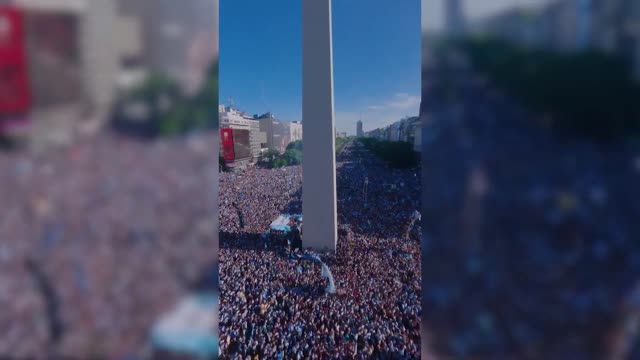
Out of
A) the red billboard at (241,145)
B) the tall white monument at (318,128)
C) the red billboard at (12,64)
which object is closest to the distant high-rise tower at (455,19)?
the red billboard at (12,64)

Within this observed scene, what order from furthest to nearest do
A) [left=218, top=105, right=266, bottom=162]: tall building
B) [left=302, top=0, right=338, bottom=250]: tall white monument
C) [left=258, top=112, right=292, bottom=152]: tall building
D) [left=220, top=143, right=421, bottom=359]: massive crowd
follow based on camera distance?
[left=258, top=112, right=292, bottom=152]: tall building
[left=218, top=105, right=266, bottom=162]: tall building
[left=302, top=0, right=338, bottom=250]: tall white monument
[left=220, top=143, right=421, bottom=359]: massive crowd

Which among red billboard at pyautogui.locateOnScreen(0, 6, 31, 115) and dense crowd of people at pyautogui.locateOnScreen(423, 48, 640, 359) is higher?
red billboard at pyautogui.locateOnScreen(0, 6, 31, 115)

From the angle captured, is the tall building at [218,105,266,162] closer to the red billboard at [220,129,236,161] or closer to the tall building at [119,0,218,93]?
the red billboard at [220,129,236,161]

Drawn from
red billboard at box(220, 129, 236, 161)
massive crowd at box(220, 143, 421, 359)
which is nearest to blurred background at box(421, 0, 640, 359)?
massive crowd at box(220, 143, 421, 359)

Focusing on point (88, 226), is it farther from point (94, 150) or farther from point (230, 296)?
point (230, 296)

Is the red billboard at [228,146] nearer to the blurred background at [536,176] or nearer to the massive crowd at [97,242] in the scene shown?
the massive crowd at [97,242]

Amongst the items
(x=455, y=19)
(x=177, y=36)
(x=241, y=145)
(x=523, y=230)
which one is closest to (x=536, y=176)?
(x=523, y=230)

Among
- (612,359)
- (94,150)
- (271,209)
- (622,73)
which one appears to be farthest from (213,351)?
(271,209)
